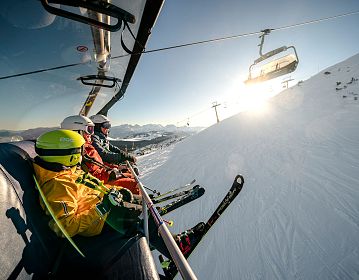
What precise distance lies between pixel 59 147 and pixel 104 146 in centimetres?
397

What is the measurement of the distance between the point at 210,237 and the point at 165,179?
5076 mm

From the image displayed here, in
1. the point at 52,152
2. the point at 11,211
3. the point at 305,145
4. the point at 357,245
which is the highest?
the point at 52,152

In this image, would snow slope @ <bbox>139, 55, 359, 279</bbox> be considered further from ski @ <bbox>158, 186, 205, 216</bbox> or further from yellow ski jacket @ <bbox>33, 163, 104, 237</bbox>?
yellow ski jacket @ <bbox>33, 163, 104, 237</bbox>

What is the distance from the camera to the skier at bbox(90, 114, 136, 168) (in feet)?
17.1

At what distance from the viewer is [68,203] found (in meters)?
1.82

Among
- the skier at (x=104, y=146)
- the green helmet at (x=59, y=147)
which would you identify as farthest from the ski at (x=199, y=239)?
the skier at (x=104, y=146)

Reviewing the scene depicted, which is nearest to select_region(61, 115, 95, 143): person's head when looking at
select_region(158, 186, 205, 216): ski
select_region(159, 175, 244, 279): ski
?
select_region(158, 186, 205, 216): ski

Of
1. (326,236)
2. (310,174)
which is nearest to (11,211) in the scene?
(326,236)

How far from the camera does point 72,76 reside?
4.86 meters

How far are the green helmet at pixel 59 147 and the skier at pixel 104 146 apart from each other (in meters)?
2.96

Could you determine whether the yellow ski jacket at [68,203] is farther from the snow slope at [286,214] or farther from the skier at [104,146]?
the skier at [104,146]

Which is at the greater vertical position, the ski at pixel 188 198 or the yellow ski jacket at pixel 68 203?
the yellow ski jacket at pixel 68 203

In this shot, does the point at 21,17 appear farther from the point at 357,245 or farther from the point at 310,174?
the point at 310,174

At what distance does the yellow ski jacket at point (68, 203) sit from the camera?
1756 mm
